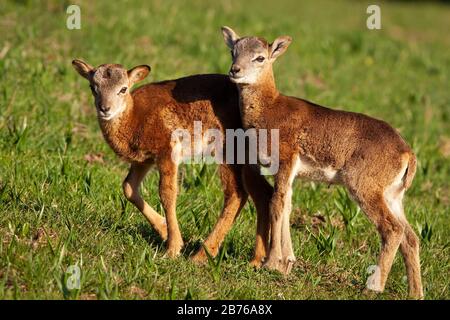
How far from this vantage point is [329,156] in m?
7.76

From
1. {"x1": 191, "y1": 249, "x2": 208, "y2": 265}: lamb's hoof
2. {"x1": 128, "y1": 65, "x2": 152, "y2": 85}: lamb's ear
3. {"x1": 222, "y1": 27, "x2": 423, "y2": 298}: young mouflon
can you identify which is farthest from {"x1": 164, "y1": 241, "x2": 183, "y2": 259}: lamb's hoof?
{"x1": 128, "y1": 65, "x2": 152, "y2": 85}: lamb's ear

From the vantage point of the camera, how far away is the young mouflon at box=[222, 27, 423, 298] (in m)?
7.46

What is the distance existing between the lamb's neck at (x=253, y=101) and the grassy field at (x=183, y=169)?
1163mm

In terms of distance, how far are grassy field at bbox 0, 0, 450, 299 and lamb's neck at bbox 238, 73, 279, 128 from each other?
1.16m

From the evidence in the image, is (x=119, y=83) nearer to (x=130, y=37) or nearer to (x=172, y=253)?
(x=172, y=253)

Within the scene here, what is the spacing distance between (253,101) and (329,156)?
92 cm

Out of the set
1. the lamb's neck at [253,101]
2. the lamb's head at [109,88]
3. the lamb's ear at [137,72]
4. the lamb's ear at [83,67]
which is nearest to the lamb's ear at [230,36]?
the lamb's neck at [253,101]

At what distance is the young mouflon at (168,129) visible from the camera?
26.3 ft

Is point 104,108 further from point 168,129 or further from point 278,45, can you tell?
point 278,45

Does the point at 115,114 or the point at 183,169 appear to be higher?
the point at 115,114

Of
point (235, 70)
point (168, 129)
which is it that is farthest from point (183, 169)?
point (235, 70)

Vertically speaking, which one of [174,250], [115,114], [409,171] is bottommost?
[174,250]

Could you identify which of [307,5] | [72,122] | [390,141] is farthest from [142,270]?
[307,5]

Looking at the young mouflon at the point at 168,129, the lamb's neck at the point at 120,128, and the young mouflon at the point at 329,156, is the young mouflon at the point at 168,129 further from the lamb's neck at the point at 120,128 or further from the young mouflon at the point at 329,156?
the young mouflon at the point at 329,156
